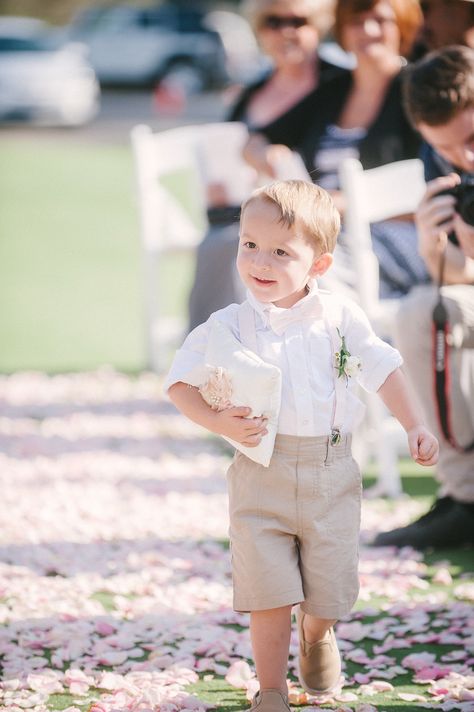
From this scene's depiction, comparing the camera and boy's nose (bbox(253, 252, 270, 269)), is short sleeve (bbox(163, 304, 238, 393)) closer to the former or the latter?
boy's nose (bbox(253, 252, 270, 269))

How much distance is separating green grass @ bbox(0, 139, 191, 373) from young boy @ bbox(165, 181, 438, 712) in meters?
4.60

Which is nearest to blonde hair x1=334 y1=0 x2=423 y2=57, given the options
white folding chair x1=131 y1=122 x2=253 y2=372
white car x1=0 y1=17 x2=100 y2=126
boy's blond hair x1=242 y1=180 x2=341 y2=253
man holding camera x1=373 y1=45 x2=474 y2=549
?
man holding camera x1=373 y1=45 x2=474 y2=549

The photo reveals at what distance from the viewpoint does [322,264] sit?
2.65 m

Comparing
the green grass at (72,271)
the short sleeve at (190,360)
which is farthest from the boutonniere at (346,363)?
the green grass at (72,271)

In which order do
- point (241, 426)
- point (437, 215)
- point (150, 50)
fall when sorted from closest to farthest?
point (241, 426), point (437, 215), point (150, 50)

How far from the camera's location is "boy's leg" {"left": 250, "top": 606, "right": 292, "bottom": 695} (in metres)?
2.61

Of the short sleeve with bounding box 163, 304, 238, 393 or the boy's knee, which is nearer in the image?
the short sleeve with bounding box 163, 304, 238, 393

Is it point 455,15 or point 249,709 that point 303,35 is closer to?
point 455,15

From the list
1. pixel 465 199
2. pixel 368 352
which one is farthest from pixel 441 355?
pixel 368 352

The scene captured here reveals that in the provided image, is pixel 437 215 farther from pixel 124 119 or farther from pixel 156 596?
pixel 124 119

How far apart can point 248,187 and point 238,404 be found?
406cm

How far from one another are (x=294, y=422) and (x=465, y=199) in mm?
1333

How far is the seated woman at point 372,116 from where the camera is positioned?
5.01m

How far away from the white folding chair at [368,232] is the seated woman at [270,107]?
2.66 ft
